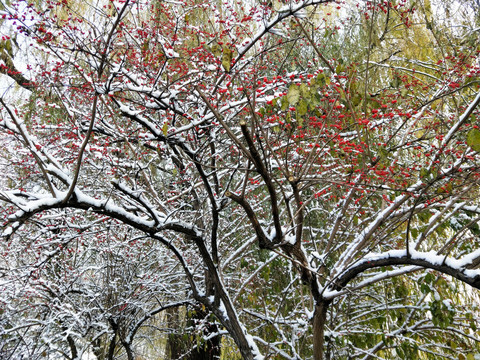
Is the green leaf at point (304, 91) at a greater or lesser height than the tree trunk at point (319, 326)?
greater

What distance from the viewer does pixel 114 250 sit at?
A: 19.5 feet

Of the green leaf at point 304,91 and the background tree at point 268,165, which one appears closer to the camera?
the green leaf at point 304,91

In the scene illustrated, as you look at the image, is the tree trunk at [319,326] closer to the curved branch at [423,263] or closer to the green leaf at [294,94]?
the curved branch at [423,263]

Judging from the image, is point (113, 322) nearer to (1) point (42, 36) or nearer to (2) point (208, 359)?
(2) point (208, 359)

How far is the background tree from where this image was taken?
315 centimetres

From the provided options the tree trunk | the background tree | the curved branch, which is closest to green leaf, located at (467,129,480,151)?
the background tree

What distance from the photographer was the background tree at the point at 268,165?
3146 millimetres

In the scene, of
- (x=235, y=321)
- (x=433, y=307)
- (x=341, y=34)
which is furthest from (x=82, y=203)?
(x=341, y=34)

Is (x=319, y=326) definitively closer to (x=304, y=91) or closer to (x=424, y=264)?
(x=424, y=264)

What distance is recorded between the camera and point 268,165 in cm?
383

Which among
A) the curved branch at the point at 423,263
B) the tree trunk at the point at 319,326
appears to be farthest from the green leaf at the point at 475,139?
the tree trunk at the point at 319,326

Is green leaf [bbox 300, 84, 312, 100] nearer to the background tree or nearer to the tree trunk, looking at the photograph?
the background tree

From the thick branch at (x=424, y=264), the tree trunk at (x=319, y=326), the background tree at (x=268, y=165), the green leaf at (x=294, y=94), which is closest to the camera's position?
the green leaf at (x=294, y=94)

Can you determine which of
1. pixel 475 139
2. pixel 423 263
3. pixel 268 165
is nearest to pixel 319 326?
pixel 423 263
